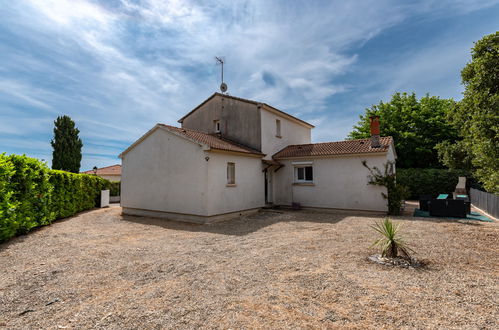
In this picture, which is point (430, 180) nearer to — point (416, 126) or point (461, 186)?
point (461, 186)

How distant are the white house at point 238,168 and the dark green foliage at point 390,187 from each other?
34 cm

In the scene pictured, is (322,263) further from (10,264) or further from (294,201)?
(294,201)

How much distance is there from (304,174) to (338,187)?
228 centimetres

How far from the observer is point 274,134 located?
690 inches

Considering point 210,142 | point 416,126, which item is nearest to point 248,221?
point 210,142

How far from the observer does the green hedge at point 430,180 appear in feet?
72.0

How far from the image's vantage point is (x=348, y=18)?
9898 millimetres

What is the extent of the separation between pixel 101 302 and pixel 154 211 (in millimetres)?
10310

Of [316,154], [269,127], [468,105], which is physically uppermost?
[468,105]

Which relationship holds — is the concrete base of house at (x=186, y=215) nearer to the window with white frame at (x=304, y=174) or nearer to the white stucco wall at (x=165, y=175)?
the white stucco wall at (x=165, y=175)

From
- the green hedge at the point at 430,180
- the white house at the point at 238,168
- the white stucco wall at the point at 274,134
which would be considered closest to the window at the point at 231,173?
the white house at the point at 238,168

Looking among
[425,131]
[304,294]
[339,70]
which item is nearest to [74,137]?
[339,70]

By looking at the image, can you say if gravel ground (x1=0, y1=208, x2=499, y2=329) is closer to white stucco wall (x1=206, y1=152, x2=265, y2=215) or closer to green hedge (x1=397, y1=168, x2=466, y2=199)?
white stucco wall (x1=206, y1=152, x2=265, y2=215)

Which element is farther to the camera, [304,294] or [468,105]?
[468,105]
